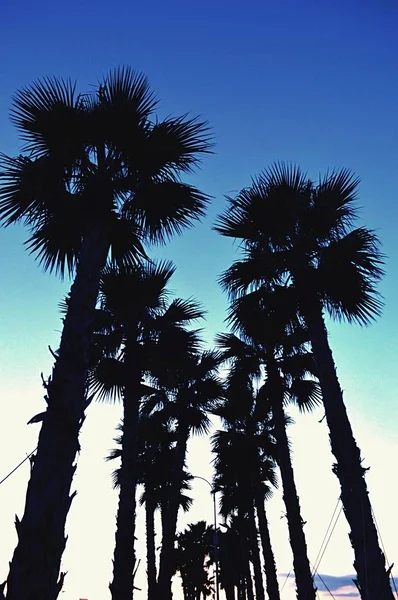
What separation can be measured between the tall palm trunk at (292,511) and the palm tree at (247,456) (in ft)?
7.15

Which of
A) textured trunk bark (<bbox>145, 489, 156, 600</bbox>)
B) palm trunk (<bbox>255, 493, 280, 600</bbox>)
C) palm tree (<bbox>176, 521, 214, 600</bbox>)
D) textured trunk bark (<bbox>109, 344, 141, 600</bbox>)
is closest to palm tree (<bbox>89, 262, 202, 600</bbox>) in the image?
textured trunk bark (<bbox>109, 344, 141, 600</bbox>)

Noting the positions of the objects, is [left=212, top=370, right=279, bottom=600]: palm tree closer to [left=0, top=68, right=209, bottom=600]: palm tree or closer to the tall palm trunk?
the tall palm trunk

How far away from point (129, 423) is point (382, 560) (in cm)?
649

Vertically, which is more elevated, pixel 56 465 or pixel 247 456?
pixel 247 456

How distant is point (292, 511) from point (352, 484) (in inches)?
297

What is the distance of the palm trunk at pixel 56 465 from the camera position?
15.5 feet

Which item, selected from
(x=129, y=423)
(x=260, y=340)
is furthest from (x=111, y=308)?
(x=260, y=340)

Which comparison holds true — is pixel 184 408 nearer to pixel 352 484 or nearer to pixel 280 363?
pixel 280 363

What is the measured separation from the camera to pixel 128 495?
11.5m

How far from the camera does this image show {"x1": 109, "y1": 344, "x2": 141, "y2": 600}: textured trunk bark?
10703 mm

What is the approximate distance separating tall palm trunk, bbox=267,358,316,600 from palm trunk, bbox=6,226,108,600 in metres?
10.3

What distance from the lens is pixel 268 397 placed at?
642 inches


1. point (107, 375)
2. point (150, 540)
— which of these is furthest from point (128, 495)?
point (150, 540)

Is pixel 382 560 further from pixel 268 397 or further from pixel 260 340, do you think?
pixel 268 397
